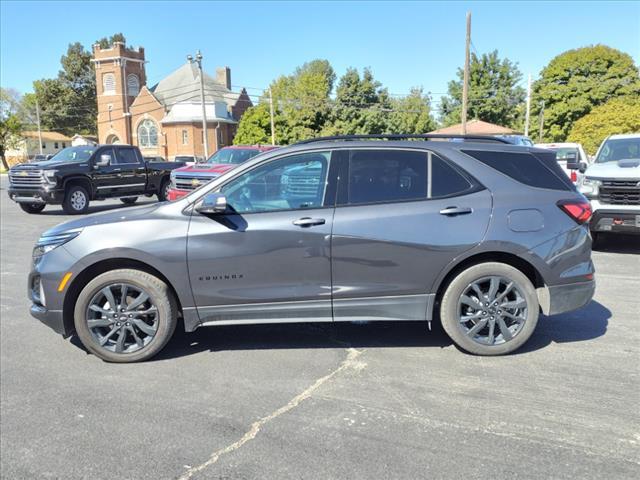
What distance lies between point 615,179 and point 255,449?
23.9ft

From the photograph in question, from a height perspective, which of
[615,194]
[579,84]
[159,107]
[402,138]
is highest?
[159,107]

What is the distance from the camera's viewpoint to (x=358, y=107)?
4950 cm

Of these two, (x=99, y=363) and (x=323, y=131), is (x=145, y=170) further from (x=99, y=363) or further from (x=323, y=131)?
(x=323, y=131)

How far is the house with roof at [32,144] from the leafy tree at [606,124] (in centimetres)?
6329

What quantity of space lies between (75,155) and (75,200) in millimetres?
1494

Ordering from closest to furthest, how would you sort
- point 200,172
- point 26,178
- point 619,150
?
1. point 619,150
2. point 200,172
3. point 26,178

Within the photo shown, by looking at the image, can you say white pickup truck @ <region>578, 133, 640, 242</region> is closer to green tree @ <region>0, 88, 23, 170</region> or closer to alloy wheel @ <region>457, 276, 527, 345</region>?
alloy wheel @ <region>457, 276, 527, 345</region>

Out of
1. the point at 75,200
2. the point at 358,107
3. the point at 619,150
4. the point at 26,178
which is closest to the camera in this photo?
the point at 619,150

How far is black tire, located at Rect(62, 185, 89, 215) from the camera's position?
580 inches

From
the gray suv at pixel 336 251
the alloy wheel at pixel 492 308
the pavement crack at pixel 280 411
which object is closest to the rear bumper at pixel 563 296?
the gray suv at pixel 336 251

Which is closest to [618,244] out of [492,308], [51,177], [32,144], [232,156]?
[492,308]

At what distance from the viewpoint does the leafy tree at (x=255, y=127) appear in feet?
171

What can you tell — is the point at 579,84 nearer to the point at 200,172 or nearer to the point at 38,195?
the point at 200,172

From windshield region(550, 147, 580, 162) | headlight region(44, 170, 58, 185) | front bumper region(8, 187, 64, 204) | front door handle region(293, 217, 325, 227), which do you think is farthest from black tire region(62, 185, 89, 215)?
windshield region(550, 147, 580, 162)
